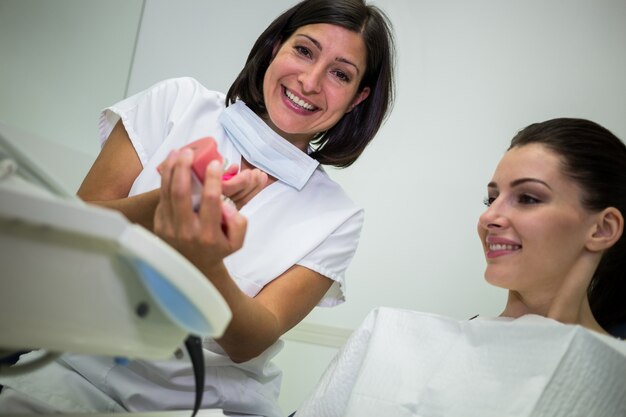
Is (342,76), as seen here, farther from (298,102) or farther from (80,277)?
(80,277)

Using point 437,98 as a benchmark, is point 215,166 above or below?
above

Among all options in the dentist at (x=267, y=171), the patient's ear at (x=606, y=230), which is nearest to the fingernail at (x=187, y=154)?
the dentist at (x=267, y=171)

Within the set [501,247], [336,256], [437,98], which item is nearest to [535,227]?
[501,247]

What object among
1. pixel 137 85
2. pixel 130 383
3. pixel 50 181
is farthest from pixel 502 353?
pixel 137 85

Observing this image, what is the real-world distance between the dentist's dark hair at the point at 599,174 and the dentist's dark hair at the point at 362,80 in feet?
1.25

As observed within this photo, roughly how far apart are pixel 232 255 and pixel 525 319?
630 millimetres

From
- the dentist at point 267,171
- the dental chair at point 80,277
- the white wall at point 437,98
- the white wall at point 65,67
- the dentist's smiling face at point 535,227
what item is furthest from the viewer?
the white wall at point 437,98

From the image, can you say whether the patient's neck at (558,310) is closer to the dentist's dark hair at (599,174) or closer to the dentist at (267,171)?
the dentist's dark hair at (599,174)

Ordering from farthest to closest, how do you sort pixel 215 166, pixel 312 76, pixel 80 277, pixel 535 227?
pixel 312 76 → pixel 535 227 → pixel 215 166 → pixel 80 277

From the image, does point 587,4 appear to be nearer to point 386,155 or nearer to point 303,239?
point 386,155

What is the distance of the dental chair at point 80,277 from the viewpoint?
46 cm

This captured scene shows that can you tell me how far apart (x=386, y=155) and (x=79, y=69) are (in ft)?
3.95

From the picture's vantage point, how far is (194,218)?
0.69 meters

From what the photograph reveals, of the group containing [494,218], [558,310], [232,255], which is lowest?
[232,255]
